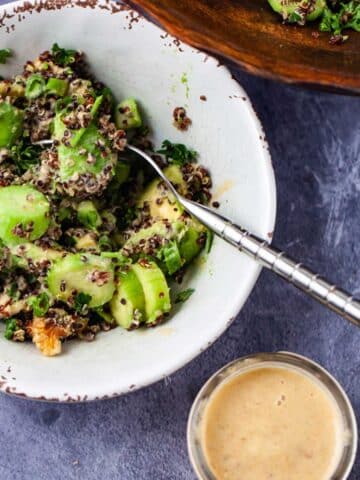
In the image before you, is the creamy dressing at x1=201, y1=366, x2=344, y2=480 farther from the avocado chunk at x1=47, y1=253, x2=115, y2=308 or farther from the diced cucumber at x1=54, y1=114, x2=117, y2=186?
the diced cucumber at x1=54, y1=114, x2=117, y2=186

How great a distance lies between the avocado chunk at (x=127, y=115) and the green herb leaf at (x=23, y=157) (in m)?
0.20

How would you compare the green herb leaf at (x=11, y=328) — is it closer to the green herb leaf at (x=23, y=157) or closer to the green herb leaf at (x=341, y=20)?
the green herb leaf at (x=23, y=157)

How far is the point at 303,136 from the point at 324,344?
1.78 feet

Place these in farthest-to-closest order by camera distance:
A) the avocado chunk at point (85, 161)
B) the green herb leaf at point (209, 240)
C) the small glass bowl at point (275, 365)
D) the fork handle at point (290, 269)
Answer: the small glass bowl at point (275, 365) → the green herb leaf at point (209, 240) → the avocado chunk at point (85, 161) → the fork handle at point (290, 269)

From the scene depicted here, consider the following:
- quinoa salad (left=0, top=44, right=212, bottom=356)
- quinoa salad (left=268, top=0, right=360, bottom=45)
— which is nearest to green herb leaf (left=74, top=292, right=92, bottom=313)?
quinoa salad (left=0, top=44, right=212, bottom=356)

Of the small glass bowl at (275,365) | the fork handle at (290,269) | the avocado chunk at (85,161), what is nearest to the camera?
the fork handle at (290,269)

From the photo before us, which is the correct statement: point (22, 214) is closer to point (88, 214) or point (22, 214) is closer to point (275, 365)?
point (88, 214)

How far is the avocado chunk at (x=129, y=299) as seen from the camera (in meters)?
1.69

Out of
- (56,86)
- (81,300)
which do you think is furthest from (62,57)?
(81,300)

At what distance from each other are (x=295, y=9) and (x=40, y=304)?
0.86 meters

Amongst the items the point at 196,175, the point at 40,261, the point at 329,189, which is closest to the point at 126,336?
the point at 40,261

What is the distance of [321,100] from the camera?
211 cm

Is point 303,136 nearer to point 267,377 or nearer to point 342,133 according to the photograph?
point 342,133

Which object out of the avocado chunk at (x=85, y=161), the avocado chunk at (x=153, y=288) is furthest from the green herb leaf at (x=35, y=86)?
the avocado chunk at (x=153, y=288)
